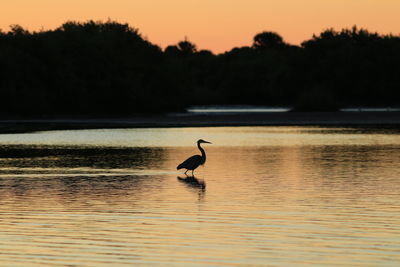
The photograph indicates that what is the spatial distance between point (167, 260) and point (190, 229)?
2.82 metres

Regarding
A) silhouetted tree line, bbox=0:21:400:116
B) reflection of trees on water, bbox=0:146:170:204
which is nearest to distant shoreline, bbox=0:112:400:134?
silhouetted tree line, bbox=0:21:400:116

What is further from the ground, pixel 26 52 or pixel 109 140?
pixel 26 52

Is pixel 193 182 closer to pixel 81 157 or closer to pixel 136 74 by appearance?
pixel 81 157

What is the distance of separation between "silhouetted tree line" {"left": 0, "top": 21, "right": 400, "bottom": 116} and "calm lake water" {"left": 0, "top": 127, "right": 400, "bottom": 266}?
184 feet

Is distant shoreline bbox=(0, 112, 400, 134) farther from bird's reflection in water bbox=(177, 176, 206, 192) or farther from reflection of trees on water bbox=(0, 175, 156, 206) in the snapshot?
reflection of trees on water bbox=(0, 175, 156, 206)

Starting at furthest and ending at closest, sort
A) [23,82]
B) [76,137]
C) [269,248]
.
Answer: [23,82] < [76,137] < [269,248]

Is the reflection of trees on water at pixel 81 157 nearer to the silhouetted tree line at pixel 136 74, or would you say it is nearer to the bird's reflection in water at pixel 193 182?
the bird's reflection in water at pixel 193 182

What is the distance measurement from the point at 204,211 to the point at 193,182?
6244mm

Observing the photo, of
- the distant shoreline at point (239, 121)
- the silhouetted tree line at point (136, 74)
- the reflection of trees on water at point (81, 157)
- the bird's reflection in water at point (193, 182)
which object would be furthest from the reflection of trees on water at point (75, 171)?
the silhouetted tree line at point (136, 74)

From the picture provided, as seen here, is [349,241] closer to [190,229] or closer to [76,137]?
[190,229]

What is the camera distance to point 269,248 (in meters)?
13.8

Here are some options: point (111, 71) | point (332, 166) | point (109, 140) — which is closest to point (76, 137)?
point (109, 140)

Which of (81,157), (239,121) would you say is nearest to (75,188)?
(81,157)

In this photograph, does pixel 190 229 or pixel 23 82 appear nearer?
pixel 190 229
